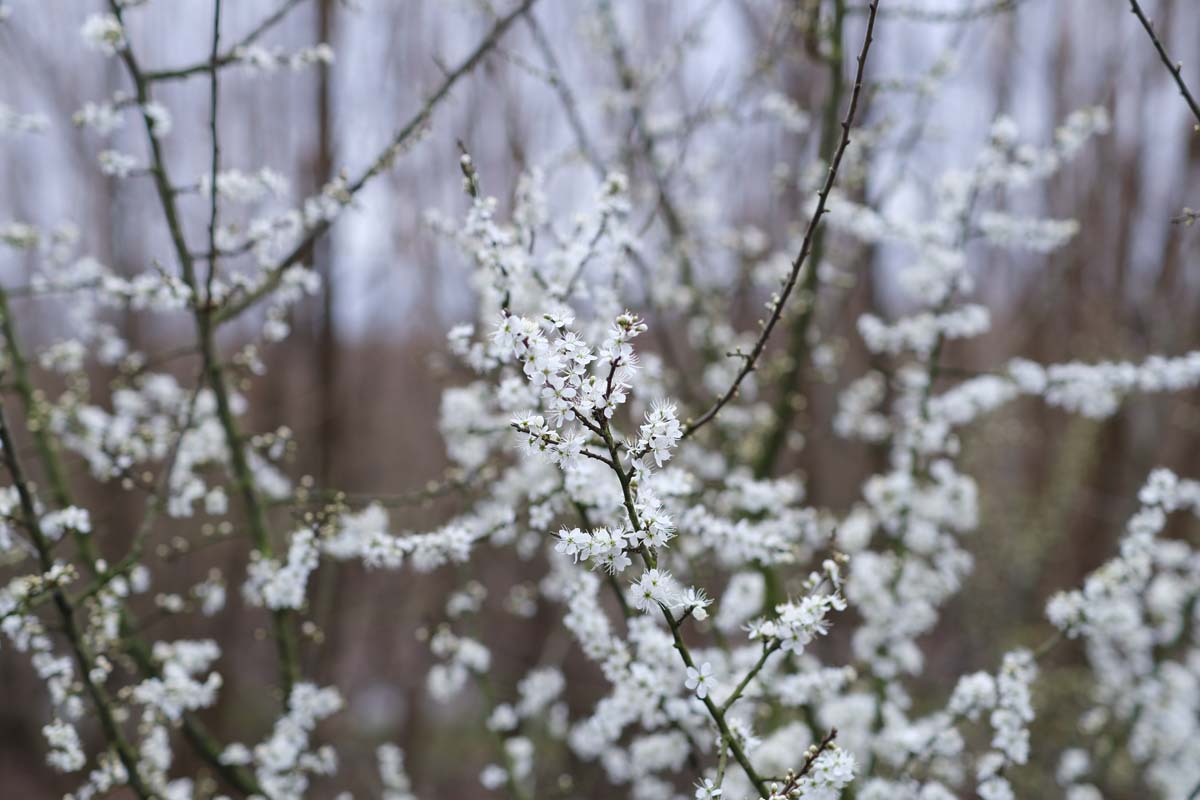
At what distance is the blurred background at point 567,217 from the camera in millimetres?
5195

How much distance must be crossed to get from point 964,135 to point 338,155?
476cm

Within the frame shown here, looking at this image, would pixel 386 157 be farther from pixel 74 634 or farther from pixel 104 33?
pixel 74 634

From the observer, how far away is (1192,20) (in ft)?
21.0

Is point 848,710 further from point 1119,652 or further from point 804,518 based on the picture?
point 1119,652

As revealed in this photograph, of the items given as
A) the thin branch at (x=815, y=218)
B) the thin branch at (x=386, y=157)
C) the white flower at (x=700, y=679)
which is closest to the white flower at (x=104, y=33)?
the thin branch at (x=386, y=157)

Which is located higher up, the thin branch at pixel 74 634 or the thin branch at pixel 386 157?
the thin branch at pixel 386 157

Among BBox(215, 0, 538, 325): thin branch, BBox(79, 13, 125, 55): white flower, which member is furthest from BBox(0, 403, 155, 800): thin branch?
BBox(79, 13, 125, 55): white flower

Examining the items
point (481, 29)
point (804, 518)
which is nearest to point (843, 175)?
point (804, 518)

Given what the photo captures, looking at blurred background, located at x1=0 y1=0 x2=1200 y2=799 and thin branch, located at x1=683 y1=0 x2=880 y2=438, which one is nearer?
thin branch, located at x1=683 y1=0 x2=880 y2=438

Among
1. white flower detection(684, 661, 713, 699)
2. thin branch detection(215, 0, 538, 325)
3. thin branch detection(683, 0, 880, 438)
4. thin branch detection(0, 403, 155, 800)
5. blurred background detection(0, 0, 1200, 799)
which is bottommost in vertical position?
white flower detection(684, 661, 713, 699)

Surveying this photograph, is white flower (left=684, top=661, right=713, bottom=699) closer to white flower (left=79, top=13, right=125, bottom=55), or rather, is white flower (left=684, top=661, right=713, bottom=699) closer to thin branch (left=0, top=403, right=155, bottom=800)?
thin branch (left=0, top=403, right=155, bottom=800)

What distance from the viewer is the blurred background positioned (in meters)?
5.20

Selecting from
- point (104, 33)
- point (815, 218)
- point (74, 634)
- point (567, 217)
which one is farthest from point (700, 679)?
point (567, 217)

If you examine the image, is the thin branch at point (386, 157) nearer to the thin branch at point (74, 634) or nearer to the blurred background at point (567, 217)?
the thin branch at point (74, 634)
